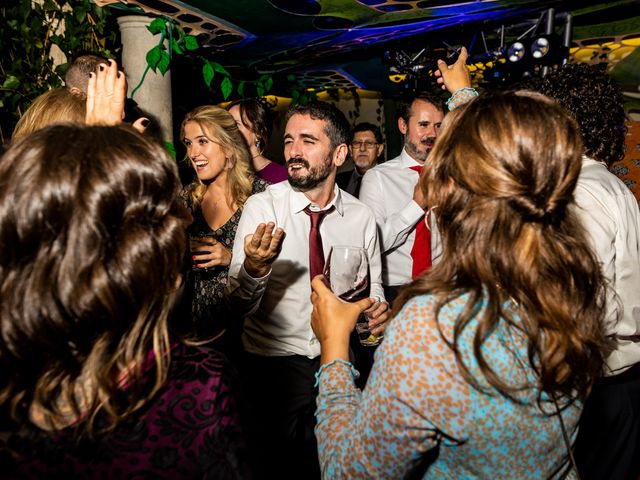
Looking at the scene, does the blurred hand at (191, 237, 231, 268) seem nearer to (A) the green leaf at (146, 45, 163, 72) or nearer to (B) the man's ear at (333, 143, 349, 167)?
(B) the man's ear at (333, 143, 349, 167)

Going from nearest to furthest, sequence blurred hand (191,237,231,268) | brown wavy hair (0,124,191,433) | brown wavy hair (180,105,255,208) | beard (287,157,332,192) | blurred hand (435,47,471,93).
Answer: brown wavy hair (0,124,191,433), blurred hand (435,47,471,93), blurred hand (191,237,231,268), beard (287,157,332,192), brown wavy hair (180,105,255,208)

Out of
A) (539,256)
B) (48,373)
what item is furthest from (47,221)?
(539,256)

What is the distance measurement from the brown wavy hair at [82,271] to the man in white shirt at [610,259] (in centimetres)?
134

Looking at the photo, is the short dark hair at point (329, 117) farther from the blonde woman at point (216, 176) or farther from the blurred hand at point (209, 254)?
the blurred hand at point (209, 254)

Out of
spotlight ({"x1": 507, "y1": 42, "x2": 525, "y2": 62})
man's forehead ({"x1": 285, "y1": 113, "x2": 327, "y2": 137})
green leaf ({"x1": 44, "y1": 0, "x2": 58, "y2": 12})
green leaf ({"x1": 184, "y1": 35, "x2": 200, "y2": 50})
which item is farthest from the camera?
spotlight ({"x1": 507, "y1": 42, "x2": 525, "y2": 62})

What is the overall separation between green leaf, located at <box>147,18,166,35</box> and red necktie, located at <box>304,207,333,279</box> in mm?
1962

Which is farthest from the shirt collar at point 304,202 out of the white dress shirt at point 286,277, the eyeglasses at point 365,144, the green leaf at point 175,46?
the eyeglasses at point 365,144

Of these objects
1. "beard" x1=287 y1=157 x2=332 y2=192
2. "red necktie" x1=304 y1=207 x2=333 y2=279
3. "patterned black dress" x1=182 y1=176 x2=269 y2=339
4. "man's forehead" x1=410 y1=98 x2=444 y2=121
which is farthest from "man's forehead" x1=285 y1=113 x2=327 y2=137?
"man's forehead" x1=410 y1=98 x2=444 y2=121

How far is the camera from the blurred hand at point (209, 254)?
2.12m

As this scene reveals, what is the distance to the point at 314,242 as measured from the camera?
6.86ft

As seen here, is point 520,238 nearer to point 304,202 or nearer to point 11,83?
point 304,202

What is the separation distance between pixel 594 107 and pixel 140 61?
2825mm

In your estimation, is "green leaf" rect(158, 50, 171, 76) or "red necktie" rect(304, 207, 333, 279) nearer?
"red necktie" rect(304, 207, 333, 279)

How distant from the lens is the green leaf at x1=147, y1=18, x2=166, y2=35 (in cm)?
320
